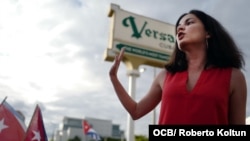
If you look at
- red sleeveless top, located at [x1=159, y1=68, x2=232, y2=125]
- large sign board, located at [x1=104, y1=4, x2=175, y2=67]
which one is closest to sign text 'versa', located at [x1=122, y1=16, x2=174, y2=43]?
large sign board, located at [x1=104, y1=4, x2=175, y2=67]

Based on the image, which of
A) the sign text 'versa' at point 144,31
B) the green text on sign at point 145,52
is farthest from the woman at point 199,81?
the sign text 'versa' at point 144,31

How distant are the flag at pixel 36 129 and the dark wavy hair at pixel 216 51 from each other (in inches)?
255

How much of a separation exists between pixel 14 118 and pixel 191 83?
6614 millimetres

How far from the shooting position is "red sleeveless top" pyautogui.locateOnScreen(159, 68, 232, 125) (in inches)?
48.4

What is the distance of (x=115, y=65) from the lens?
1.51 meters

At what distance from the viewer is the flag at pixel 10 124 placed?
280 inches

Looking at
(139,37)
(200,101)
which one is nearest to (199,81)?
(200,101)

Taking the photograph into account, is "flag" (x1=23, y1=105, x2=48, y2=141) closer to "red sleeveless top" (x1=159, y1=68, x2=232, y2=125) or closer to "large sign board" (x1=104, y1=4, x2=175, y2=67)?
"large sign board" (x1=104, y1=4, x2=175, y2=67)

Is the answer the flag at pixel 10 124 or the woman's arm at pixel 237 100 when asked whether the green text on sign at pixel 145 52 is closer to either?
the flag at pixel 10 124

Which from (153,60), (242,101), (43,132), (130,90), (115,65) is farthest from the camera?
(153,60)

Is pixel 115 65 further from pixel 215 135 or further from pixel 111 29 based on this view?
pixel 111 29

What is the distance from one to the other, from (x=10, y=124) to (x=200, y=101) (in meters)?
6.66

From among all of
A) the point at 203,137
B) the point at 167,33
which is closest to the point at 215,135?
the point at 203,137

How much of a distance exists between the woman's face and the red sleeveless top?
145 millimetres
